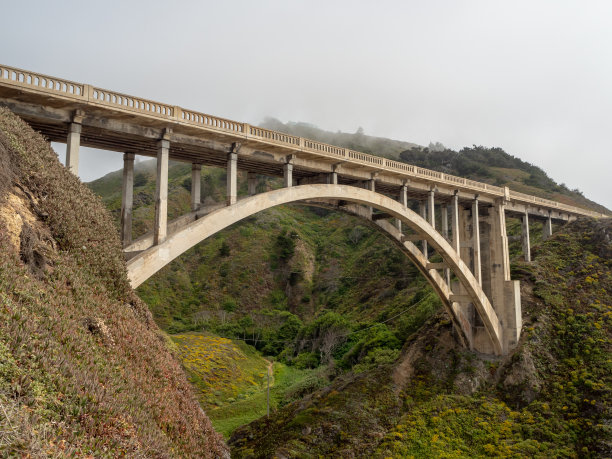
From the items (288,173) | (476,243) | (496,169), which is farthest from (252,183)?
(496,169)

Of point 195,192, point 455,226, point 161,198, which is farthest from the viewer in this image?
point 455,226

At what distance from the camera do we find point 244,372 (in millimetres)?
40062

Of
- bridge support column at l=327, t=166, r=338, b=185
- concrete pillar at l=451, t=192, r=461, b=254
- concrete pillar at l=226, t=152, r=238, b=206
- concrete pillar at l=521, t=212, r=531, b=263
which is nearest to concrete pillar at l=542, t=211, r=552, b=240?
concrete pillar at l=521, t=212, r=531, b=263

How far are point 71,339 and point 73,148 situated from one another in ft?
24.5

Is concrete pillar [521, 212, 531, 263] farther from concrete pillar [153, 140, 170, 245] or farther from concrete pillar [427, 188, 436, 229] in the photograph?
concrete pillar [153, 140, 170, 245]

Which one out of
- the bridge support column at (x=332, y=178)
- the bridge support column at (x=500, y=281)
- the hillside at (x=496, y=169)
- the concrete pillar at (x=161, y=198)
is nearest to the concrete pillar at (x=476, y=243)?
the bridge support column at (x=500, y=281)

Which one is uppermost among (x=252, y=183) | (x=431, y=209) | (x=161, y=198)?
(x=431, y=209)

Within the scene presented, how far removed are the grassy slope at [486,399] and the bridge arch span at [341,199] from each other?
8.09 ft

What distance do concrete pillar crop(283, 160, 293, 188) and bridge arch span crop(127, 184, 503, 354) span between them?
548mm

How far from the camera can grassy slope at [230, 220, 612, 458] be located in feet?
64.1

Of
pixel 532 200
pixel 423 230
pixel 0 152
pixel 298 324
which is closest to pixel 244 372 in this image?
pixel 298 324

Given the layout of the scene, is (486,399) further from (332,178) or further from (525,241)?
(332,178)

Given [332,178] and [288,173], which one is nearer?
[288,173]

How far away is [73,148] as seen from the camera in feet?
41.0
